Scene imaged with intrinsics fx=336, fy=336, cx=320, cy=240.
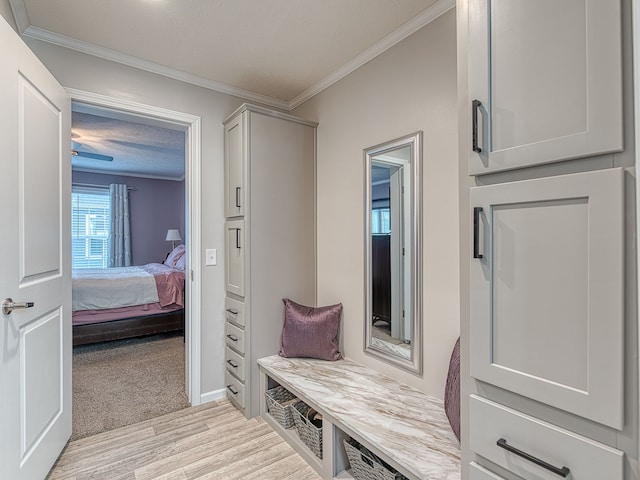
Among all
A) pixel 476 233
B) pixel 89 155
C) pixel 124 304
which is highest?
pixel 89 155

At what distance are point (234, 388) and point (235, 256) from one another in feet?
3.19

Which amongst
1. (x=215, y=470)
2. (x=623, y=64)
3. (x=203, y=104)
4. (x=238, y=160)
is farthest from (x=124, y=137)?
(x=623, y=64)

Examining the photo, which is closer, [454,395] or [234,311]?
[454,395]

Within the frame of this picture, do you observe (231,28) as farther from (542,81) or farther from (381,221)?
(542,81)

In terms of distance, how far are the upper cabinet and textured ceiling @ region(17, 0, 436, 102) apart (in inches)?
40.2

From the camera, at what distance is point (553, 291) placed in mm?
837

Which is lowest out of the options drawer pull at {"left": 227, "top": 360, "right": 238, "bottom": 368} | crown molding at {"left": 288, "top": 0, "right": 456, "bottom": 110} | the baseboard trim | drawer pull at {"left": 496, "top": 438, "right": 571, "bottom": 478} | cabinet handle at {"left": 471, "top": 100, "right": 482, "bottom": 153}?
the baseboard trim

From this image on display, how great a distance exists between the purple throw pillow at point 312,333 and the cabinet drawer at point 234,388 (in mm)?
376

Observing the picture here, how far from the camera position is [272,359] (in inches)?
92.4

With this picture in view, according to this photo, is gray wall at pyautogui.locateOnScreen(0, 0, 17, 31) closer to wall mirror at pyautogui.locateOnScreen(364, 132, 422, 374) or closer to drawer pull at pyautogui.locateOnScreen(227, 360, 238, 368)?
wall mirror at pyautogui.locateOnScreen(364, 132, 422, 374)

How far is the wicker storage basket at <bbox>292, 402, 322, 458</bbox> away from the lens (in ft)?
5.95

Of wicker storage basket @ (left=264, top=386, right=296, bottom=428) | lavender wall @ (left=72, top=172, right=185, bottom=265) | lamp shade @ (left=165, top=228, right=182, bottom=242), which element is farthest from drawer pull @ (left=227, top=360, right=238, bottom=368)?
lavender wall @ (left=72, top=172, right=185, bottom=265)

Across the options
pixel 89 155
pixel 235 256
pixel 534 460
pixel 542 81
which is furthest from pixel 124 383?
pixel 89 155

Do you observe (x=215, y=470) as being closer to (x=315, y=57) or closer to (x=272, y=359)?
(x=272, y=359)
